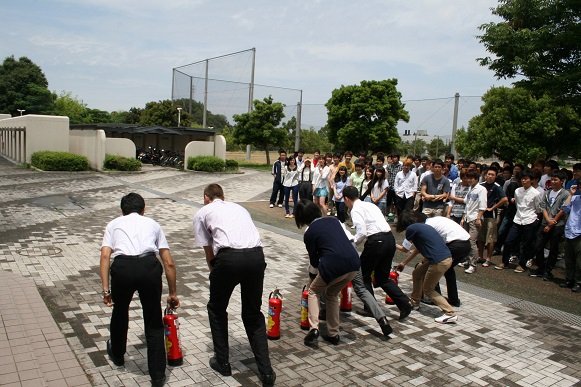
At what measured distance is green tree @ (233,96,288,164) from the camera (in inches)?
1174

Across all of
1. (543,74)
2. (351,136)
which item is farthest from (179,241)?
(351,136)

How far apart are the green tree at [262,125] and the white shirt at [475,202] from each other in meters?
22.2

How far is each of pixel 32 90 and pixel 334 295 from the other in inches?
2534

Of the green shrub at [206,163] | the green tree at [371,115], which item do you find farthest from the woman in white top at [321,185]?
the green tree at [371,115]

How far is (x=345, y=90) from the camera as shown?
2792 centimetres

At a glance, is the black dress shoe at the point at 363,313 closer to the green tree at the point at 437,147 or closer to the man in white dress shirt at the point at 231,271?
the man in white dress shirt at the point at 231,271

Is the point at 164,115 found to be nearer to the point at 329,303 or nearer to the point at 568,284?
the point at 568,284

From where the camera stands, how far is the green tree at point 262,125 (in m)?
29.8

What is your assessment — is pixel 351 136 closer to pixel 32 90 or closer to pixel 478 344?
pixel 478 344

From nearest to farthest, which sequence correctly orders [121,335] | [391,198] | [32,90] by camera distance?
[121,335] → [391,198] → [32,90]

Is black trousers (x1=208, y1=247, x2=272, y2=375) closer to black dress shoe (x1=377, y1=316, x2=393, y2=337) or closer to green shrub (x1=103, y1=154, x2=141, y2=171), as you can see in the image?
black dress shoe (x1=377, y1=316, x2=393, y2=337)

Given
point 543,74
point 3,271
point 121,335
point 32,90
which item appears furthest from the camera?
point 32,90

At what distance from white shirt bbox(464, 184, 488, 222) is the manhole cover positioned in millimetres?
6776

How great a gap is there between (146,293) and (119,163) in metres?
19.7
